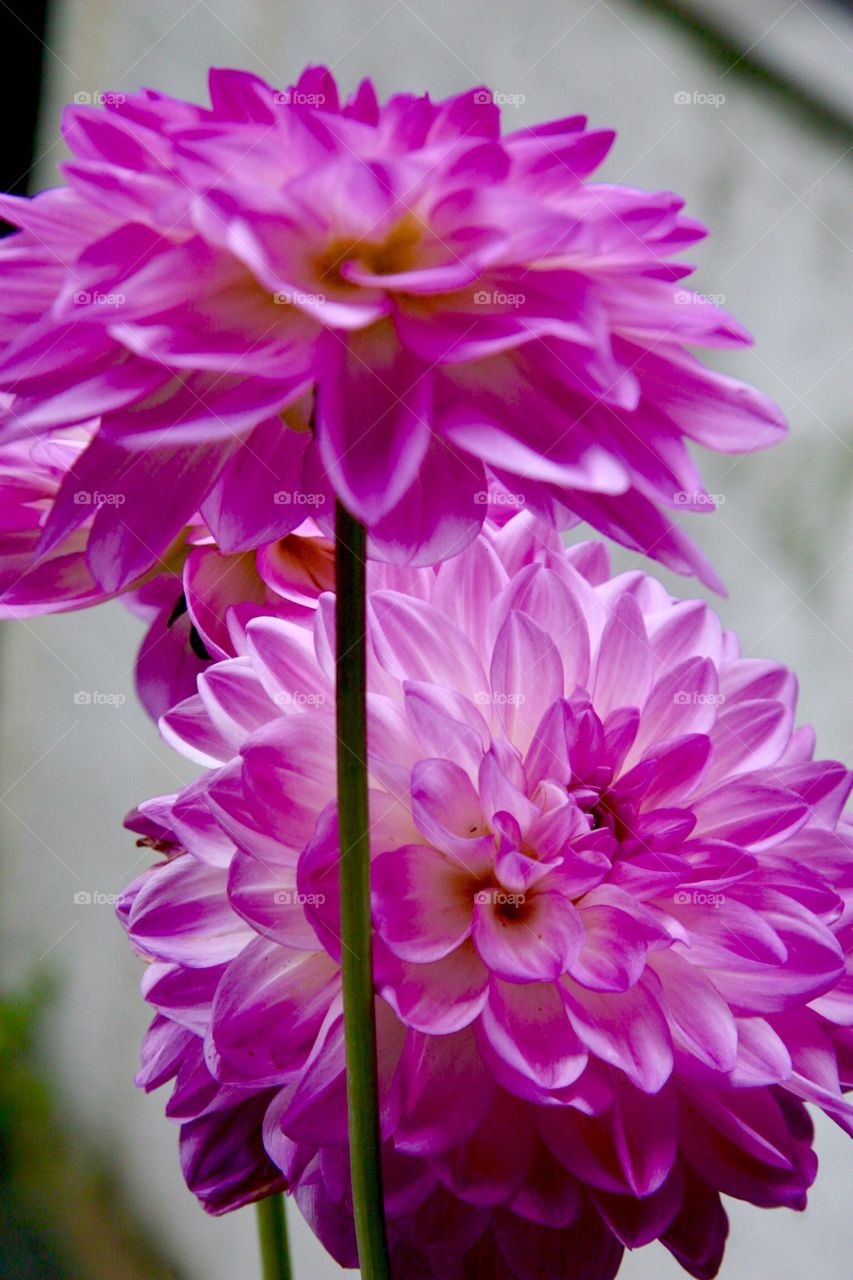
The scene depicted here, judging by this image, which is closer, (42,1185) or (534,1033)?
(534,1033)

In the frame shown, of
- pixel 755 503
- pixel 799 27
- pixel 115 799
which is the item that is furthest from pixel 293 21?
pixel 115 799

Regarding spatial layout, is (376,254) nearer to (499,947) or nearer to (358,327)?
(358,327)

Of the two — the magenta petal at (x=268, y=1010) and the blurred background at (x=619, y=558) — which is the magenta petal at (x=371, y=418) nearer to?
the magenta petal at (x=268, y=1010)

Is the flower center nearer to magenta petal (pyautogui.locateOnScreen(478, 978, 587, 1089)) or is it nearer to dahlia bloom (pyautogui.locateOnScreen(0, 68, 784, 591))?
dahlia bloom (pyautogui.locateOnScreen(0, 68, 784, 591))

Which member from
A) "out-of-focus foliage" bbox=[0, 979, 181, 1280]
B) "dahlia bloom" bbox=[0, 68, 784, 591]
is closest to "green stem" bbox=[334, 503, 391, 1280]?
"dahlia bloom" bbox=[0, 68, 784, 591]

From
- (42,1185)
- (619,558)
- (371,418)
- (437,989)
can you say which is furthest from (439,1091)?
(42,1185)

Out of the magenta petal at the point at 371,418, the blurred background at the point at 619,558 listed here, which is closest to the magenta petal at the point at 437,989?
the magenta petal at the point at 371,418
